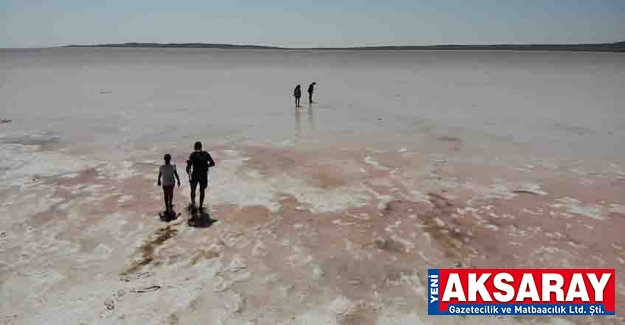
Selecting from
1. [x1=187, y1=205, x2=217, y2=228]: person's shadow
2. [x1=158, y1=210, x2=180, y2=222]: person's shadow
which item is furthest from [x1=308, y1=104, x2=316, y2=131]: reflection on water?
[x1=158, y1=210, x2=180, y2=222]: person's shadow

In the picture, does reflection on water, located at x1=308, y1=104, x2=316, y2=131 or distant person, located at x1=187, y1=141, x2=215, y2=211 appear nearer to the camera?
distant person, located at x1=187, y1=141, x2=215, y2=211

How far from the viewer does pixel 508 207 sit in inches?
382

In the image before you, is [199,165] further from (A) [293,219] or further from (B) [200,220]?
(A) [293,219]

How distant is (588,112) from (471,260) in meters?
22.5

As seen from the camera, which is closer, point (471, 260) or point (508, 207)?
point (471, 260)

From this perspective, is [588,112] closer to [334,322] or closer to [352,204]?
[352,204]

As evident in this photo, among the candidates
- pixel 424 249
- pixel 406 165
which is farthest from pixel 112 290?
pixel 406 165

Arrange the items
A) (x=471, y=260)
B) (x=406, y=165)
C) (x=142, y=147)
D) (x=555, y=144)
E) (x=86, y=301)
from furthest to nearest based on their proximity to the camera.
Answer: (x=555, y=144) < (x=142, y=147) < (x=406, y=165) < (x=471, y=260) < (x=86, y=301)

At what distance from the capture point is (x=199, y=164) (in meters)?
8.86

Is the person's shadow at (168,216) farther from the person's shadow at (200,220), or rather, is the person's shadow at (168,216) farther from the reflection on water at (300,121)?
the reflection on water at (300,121)

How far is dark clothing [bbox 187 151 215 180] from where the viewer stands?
880 centimetres

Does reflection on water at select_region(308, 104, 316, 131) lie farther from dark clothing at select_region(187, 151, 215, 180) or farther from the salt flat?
dark clothing at select_region(187, 151, 215, 180)

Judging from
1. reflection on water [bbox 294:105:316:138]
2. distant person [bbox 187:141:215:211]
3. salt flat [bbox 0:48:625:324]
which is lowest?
salt flat [bbox 0:48:625:324]

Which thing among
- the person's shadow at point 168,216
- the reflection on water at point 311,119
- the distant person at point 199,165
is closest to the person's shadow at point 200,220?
the person's shadow at point 168,216
